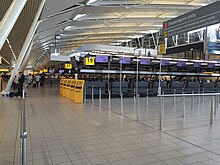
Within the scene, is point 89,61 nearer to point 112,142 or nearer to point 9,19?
point 9,19

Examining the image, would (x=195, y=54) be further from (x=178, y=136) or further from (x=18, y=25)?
(x=178, y=136)

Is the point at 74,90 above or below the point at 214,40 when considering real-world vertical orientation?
below

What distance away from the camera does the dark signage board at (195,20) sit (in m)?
4.55

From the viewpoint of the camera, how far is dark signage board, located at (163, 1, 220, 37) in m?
4.55

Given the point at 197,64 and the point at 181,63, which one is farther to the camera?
the point at 197,64

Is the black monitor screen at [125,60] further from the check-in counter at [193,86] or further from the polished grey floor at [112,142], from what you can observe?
the polished grey floor at [112,142]

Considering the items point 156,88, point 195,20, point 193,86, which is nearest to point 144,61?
point 156,88

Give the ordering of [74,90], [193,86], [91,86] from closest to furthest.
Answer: [74,90]
[91,86]
[193,86]

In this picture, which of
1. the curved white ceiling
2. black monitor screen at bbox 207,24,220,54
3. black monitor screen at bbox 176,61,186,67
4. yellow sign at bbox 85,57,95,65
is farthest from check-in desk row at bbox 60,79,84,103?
→ black monitor screen at bbox 176,61,186,67

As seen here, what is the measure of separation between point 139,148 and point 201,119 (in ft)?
11.9

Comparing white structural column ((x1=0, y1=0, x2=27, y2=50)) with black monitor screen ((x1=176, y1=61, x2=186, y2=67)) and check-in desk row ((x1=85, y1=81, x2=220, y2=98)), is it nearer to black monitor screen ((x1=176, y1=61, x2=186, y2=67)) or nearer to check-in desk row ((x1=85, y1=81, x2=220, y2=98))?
check-in desk row ((x1=85, y1=81, x2=220, y2=98))

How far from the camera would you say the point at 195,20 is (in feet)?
16.8

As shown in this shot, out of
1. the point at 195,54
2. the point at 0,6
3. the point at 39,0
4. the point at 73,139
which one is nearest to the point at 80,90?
the point at 39,0

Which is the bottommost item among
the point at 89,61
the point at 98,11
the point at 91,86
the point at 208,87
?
the point at 208,87
